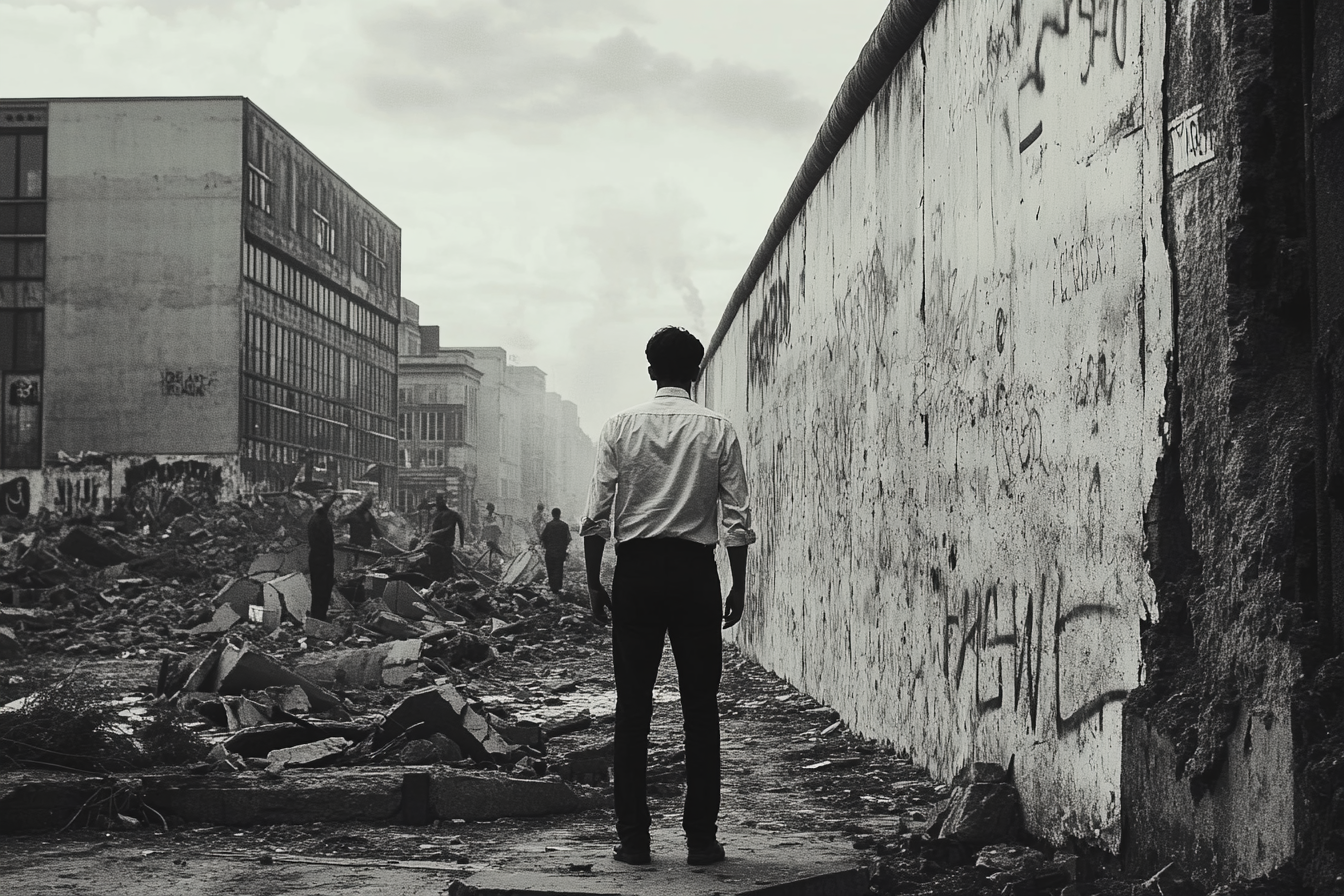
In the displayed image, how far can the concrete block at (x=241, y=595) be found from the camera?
16.6 meters

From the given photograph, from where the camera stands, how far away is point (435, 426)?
→ 236 ft

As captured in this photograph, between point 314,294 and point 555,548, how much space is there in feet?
85.7

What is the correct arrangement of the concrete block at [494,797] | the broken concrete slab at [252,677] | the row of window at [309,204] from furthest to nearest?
the row of window at [309,204] → the broken concrete slab at [252,677] → the concrete block at [494,797]

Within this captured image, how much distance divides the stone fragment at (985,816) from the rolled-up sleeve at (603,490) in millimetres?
1486

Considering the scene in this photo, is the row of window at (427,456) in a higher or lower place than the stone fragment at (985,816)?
higher

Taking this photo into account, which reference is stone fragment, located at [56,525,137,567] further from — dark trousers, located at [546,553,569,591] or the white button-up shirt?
the white button-up shirt

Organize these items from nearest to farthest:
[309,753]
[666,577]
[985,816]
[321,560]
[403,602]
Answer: [666,577], [985,816], [309,753], [321,560], [403,602]

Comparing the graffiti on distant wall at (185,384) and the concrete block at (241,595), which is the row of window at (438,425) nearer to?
the graffiti on distant wall at (185,384)

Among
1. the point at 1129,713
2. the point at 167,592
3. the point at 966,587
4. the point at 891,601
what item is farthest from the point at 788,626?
the point at 167,592

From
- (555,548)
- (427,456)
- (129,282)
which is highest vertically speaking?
(129,282)

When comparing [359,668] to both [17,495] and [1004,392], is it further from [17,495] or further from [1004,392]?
[17,495]

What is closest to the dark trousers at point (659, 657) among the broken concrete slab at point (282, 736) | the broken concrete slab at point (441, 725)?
the broken concrete slab at point (441, 725)

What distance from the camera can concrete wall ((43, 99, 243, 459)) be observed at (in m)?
37.5

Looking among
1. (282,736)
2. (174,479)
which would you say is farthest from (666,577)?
(174,479)
